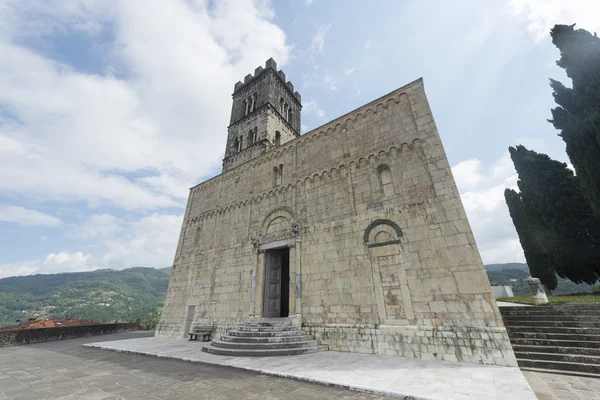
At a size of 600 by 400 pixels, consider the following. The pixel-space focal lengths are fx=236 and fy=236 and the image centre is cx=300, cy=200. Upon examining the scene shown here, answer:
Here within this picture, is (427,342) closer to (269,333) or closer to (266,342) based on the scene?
(266,342)

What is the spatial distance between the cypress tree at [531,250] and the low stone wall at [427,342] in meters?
18.2

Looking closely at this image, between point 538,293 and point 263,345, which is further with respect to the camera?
point 538,293

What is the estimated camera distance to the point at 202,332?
11945 mm

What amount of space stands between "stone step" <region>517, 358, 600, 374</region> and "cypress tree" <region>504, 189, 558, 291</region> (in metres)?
17.9

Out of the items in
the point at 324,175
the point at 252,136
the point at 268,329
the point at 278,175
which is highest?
the point at 252,136

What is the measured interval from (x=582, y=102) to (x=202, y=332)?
2296cm

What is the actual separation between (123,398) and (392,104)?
12.5 meters

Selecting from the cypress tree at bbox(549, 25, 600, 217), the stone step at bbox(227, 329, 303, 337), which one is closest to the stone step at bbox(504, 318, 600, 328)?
the stone step at bbox(227, 329, 303, 337)

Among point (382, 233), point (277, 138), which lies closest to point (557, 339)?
point (382, 233)

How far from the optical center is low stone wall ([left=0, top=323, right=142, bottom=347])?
12492 mm

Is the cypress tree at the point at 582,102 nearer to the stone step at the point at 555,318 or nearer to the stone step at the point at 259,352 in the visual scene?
the stone step at the point at 555,318

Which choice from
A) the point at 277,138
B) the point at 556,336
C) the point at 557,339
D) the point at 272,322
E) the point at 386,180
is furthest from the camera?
the point at 277,138

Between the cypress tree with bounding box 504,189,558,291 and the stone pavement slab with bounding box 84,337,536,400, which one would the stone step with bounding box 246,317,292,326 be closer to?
the stone pavement slab with bounding box 84,337,536,400

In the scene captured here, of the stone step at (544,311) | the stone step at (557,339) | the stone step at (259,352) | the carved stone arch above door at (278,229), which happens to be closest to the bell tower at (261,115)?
the carved stone arch above door at (278,229)
